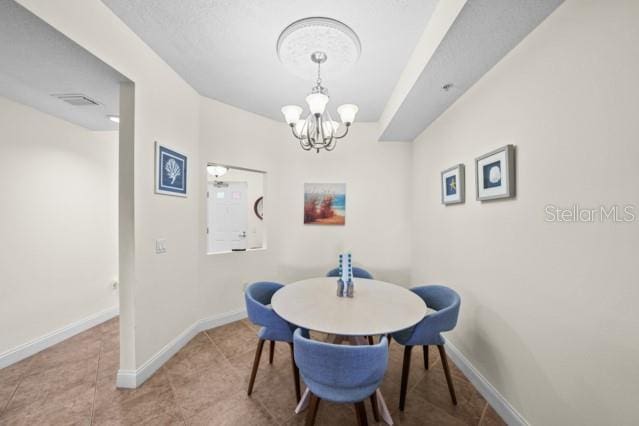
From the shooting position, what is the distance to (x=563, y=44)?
121 cm

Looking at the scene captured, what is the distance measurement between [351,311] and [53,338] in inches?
124

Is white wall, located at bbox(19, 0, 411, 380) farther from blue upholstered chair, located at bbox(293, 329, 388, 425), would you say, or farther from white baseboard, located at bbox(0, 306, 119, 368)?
blue upholstered chair, located at bbox(293, 329, 388, 425)

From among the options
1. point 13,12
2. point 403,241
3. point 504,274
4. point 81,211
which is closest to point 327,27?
point 13,12

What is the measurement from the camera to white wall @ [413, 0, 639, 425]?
0.98 metres

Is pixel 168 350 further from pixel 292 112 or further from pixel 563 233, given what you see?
pixel 563 233

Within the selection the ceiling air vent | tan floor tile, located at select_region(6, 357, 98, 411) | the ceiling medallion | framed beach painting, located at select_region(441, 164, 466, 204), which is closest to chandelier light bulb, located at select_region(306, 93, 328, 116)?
the ceiling medallion

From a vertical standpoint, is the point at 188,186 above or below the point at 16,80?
below

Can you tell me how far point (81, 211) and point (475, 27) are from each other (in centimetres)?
407

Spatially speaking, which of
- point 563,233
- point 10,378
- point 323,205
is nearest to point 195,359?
point 10,378

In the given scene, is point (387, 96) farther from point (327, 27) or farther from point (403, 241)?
point (403, 241)

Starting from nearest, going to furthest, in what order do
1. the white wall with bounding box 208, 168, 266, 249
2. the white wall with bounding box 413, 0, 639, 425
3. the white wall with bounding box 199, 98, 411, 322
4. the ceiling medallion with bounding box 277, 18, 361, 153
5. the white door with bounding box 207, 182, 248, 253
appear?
the white wall with bounding box 413, 0, 639, 425
the ceiling medallion with bounding box 277, 18, 361, 153
the white wall with bounding box 199, 98, 411, 322
the white door with bounding box 207, 182, 248, 253
the white wall with bounding box 208, 168, 266, 249

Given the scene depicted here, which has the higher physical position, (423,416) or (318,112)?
(318,112)

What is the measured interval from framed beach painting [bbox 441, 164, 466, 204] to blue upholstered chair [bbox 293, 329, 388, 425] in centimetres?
157

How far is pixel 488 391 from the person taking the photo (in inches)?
68.2
